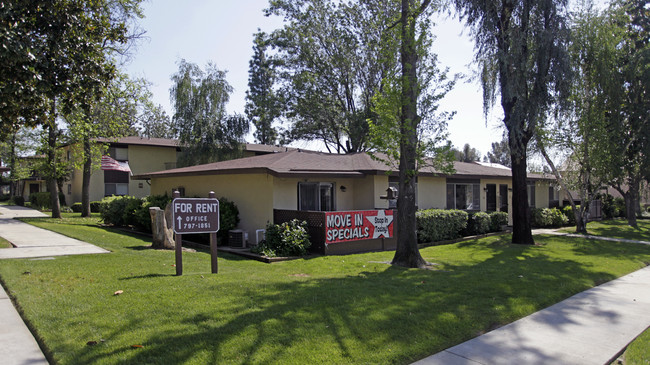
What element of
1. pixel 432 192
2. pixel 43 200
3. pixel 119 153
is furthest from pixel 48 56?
pixel 43 200

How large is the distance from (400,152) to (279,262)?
4.33 m

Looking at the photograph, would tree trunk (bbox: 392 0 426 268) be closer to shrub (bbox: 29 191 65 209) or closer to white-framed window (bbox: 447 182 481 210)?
white-framed window (bbox: 447 182 481 210)

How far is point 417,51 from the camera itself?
34.8ft

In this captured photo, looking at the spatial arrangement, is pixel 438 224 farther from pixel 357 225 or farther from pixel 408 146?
pixel 408 146

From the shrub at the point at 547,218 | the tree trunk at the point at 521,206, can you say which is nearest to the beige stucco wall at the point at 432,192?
the tree trunk at the point at 521,206

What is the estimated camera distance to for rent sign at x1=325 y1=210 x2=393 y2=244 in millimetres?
12648

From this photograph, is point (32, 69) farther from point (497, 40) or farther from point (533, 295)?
point (497, 40)

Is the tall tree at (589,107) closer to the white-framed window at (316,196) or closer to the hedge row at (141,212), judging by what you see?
the white-framed window at (316,196)

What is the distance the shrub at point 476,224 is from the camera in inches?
718

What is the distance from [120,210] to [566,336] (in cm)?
1866

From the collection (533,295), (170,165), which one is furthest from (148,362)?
(170,165)

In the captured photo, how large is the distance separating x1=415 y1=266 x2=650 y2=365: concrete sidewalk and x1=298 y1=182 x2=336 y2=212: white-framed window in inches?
355

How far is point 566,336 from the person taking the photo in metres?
5.61

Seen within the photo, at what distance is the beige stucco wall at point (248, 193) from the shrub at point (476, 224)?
9.08m
